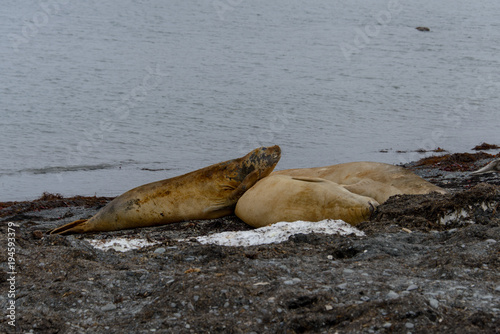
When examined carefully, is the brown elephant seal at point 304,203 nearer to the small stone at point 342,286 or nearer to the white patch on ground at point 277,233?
the white patch on ground at point 277,233

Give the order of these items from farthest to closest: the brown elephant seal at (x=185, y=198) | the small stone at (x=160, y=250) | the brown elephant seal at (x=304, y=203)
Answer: the brown elephant seal at (x=185, y=198) → the brown elephant seal at (x=304, y=203) → the small stone at (x=160, y=250)

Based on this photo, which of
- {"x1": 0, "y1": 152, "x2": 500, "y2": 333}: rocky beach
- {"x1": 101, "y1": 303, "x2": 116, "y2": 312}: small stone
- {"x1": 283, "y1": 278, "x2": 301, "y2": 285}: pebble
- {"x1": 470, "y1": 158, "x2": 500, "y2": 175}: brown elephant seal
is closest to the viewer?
{"x1": 0, "y1": 152, "x2": 500, "y2": 333}: rocky beach

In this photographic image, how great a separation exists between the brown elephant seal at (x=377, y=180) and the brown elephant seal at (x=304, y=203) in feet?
2.07

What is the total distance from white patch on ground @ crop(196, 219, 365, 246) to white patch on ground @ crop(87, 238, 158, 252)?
26.9 inches

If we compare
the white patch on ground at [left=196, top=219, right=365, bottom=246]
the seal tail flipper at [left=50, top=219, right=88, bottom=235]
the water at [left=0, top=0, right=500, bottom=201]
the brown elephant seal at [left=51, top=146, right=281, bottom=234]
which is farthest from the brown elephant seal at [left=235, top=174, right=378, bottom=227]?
the water at [left=0, top=0, right=500, bottom=201]

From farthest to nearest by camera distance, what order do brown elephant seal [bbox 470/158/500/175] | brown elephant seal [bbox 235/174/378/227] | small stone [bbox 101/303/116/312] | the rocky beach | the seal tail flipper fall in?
brown elephant seal [bbox 470/158/500/175] → the seal tail flipper → brown elephant seal [bbox 235/174/378/227] → small stone [bbox 101/303/116/312] → the rocky beach

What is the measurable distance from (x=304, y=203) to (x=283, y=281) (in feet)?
10.1

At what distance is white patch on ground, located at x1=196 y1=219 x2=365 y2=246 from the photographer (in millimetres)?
6230

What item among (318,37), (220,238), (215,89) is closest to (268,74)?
(215,89)

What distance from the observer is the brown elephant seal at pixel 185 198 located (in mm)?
8148

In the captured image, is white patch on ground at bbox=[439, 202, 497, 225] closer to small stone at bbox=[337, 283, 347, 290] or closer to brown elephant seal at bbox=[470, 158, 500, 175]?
small stone at bbox=[337, 283, 347, 290]

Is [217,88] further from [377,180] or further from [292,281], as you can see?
[292,281]

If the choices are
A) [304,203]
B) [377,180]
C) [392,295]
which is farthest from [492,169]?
[392,295]

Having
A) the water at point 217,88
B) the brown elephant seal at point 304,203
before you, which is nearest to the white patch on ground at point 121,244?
the brown elephant seal at point 304,203
